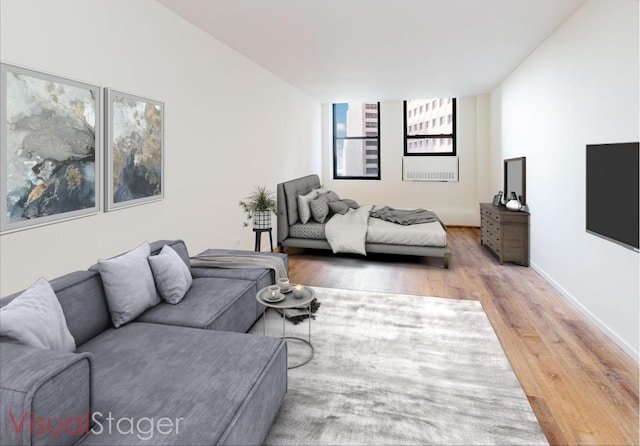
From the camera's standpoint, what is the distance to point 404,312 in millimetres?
3484

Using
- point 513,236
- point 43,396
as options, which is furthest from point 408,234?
point 43,396

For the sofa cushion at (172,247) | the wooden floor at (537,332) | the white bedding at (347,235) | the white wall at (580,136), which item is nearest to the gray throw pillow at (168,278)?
the sofa cushion at (172,247)

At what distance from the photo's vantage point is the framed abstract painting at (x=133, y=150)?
9.12 feet

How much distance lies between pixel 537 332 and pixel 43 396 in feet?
10.4

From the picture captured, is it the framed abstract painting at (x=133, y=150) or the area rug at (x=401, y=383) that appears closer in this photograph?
the area rug at (x=401, y=383)

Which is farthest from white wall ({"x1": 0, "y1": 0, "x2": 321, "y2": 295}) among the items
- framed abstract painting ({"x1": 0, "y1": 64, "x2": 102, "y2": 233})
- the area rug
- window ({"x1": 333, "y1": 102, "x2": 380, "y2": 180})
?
window ({"x1": 333, "y1": 102, "x2": 380, "y2": 180})

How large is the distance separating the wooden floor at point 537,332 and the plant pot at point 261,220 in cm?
70

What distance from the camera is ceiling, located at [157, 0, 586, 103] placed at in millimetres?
3334

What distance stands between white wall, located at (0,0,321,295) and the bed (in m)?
0.50

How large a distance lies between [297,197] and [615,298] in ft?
13.4

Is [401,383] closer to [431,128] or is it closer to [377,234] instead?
[377,234]

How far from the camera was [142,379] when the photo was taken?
66.4 inches

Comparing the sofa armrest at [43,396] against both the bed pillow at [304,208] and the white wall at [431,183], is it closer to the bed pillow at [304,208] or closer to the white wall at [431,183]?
the bed pillow at [304,208]

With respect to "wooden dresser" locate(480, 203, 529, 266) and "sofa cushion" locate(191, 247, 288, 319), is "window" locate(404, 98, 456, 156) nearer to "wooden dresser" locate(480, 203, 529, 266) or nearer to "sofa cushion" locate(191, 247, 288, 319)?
"wooden dresser" locate(480, 203, 529, 266)
